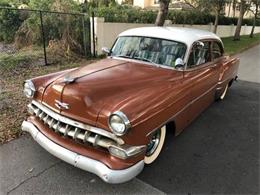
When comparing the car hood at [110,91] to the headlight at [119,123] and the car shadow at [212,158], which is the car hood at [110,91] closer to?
the headlight at [119,123]

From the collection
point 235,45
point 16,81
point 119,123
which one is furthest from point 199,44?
point 235,45

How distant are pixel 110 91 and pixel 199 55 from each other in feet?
6.67

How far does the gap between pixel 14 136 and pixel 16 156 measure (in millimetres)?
559

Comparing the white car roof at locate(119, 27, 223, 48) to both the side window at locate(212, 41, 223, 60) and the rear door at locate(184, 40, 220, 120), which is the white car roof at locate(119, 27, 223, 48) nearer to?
the rear door at locate(184, 40, 220, 120)

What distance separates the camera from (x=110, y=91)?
3.13 metres

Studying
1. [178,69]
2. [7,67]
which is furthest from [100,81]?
[7,67]

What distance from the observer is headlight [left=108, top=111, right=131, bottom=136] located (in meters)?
2.58

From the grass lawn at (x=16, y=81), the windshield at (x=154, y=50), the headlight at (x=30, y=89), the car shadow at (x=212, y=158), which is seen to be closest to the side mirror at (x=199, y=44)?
the windshield at (x=154, y=50)

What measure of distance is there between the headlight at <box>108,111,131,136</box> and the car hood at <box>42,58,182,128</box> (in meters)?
0.08

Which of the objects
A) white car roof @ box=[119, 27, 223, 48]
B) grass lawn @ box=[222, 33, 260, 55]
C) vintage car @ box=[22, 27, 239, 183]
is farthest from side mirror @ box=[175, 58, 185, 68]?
grass lawn @ box=[222, 33, 260, 55]

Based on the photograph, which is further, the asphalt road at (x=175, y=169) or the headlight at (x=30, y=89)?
the headlight at (x=30, y=89)

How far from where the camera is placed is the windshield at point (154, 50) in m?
4.00

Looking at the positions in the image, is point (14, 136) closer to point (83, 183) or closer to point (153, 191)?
point (83, 183)

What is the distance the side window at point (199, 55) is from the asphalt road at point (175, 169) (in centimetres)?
120
